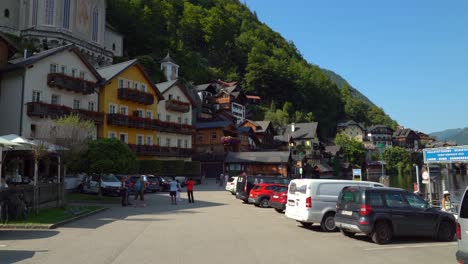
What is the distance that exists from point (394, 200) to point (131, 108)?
138ft

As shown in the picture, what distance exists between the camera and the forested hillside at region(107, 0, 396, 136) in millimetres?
95875

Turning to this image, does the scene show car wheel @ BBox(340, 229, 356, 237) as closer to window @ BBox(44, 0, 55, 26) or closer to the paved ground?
the paved ground

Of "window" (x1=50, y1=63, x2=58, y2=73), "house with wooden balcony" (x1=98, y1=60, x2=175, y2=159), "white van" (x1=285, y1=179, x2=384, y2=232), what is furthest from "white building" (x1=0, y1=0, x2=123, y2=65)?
"white van" (x1=285, y1=179, x2=384, y2=232)

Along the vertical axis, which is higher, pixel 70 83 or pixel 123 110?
pixel 70 83

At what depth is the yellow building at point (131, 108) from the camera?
4762 cm

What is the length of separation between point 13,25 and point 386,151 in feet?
310

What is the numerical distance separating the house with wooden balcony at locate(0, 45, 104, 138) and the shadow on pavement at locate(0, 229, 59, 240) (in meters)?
22.5

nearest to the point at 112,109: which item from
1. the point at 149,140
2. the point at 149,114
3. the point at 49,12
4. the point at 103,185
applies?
the point at 149,114

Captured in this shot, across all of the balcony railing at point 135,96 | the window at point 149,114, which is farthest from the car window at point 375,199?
the window at point 149,114

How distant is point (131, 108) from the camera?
169 ft

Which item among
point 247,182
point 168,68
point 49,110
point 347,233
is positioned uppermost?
point 168,68

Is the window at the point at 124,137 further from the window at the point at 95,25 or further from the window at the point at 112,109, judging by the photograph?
the window at the point at 95,25

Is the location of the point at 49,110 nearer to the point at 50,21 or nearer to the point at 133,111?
the point at 133,111

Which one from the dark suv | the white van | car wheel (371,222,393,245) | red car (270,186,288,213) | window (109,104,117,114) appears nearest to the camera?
car wheel (371,222,393,245)
